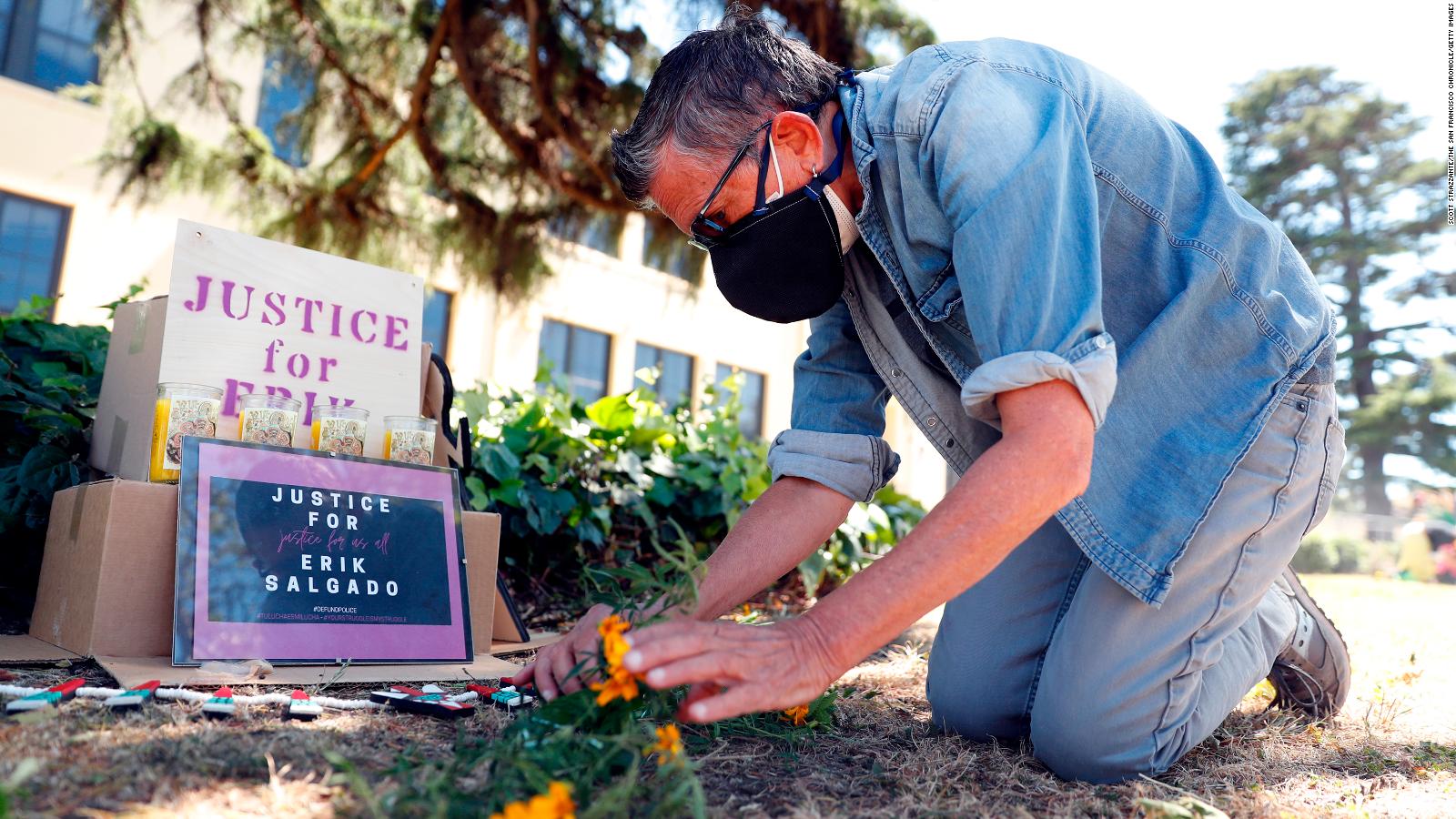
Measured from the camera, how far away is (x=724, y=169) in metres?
1.58

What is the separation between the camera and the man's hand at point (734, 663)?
1.08m

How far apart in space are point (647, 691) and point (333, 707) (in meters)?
0.61

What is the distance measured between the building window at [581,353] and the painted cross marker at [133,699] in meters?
12.8

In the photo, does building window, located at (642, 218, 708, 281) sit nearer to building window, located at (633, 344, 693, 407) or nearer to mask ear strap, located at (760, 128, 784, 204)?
mask ear strap, located at (760, 128, 784, 204)

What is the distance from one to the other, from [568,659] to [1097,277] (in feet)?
3.00

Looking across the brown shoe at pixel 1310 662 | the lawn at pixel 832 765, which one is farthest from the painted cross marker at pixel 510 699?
the brown shoe at pixel 1310 662

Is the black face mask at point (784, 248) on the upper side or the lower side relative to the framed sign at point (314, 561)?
upper

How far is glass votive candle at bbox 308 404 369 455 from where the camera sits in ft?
7.00

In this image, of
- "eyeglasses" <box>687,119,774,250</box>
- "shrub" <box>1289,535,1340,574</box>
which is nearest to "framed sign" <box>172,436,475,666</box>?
"eyeglasses" <box>687,119,774,250</box>

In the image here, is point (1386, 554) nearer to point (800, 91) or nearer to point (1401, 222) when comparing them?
point (1401, 222)

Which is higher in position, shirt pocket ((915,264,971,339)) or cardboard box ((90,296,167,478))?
shirt pocket ((915,264,971,339))

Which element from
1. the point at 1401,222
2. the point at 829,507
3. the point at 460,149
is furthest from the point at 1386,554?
the point at 829,507

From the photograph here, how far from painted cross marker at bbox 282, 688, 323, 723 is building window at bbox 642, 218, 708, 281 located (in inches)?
168

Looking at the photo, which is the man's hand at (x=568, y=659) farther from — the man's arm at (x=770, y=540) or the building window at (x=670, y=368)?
the building window at (x=670, y=368)
